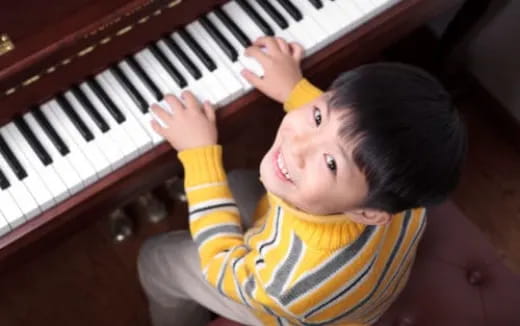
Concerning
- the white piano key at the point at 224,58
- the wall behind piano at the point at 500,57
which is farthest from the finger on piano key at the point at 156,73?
the wall behind piano at the point at 500,57

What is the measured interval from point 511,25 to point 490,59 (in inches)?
6.0

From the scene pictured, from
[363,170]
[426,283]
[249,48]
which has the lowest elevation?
[426,283]

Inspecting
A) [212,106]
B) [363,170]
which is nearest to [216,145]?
[212,106]

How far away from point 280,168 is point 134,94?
38cm

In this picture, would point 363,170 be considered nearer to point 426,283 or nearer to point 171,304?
point 426,283

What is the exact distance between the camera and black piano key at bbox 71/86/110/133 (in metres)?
1.25

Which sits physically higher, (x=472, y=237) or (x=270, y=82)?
(x=270, y=82)

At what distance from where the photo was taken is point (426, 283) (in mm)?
1346

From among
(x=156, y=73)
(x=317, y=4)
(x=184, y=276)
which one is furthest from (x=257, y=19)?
(x=184, y=276)

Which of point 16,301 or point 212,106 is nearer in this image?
point 212,106

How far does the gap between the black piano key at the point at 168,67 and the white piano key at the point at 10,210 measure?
382 millimetres

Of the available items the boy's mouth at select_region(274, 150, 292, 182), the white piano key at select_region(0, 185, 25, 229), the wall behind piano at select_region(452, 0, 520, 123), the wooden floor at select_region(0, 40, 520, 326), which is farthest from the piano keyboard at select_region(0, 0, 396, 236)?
the wall behind piano at select_region(452, 0, 520, 123)

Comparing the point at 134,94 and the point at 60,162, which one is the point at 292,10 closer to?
the point at 134,94

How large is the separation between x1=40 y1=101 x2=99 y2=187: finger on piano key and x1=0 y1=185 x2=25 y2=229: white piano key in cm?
12
